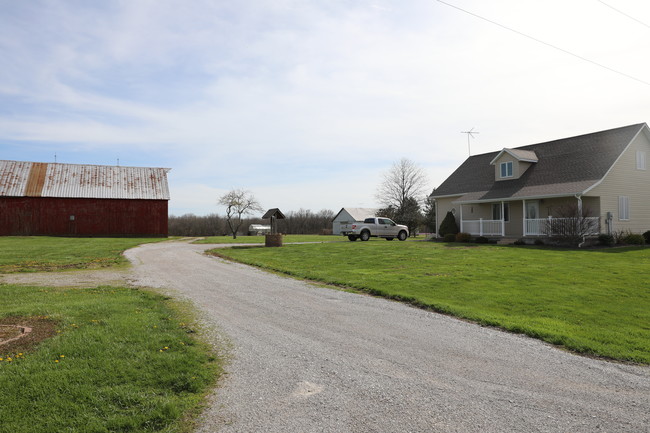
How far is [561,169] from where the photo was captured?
27109 mm

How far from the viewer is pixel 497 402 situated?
14.2 feet

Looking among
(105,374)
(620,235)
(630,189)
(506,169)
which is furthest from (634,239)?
(105,374)

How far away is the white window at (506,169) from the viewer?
1186 inches

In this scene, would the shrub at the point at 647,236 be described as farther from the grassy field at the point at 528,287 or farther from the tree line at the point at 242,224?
the tree line at the point at 242,224

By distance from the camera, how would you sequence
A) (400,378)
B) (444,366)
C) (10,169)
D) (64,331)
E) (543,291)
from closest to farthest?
(400,378) < (444,366) < (64,331) < (543,291) < (10,169)

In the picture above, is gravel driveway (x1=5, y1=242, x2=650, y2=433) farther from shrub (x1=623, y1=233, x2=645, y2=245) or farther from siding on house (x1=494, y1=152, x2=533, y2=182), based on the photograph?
siding on house (x1=494, y1=152, x2=533, y2=182)

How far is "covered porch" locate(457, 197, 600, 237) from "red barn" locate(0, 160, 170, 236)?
98.9 ft

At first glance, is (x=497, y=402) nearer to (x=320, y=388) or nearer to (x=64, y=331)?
(x=320, y=388)

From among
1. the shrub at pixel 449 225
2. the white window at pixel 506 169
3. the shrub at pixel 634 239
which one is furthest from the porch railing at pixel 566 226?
the shrub at pixel 449 225

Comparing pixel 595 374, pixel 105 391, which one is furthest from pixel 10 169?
pixel 595 374

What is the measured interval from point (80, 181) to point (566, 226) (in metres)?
42.4

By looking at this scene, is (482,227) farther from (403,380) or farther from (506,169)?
(403,380)

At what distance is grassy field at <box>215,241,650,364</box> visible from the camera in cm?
698

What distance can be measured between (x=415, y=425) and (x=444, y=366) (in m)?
1.71
